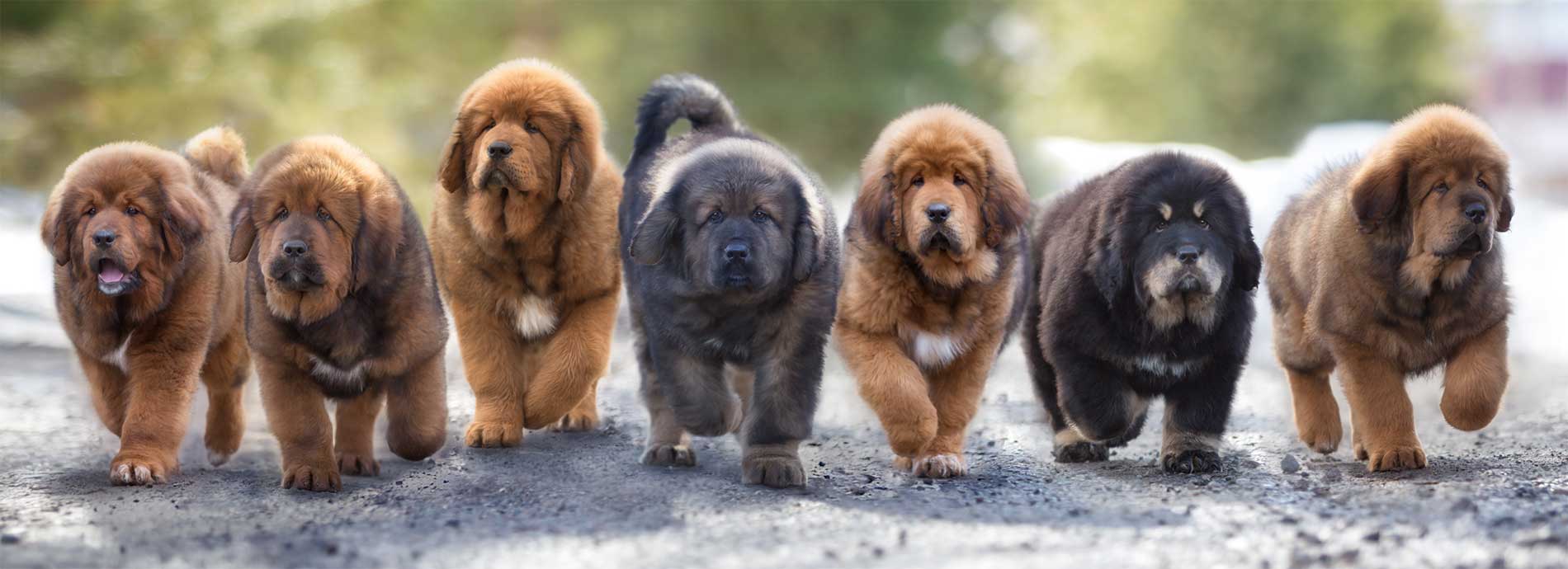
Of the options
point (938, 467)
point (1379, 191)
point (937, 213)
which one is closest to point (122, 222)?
point (937, 213)

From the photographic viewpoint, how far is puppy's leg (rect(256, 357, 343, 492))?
7.05 m

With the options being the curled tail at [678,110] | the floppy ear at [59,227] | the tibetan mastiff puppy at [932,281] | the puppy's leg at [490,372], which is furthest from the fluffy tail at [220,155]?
the tibetan mastiff puppy at [932,281]

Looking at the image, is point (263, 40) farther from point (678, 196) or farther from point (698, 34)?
point (678, 196)

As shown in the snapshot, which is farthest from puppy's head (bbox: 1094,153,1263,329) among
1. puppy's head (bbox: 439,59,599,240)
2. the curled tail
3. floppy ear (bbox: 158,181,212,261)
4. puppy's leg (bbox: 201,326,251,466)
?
puppy's leg (bbox: 201,326,251,466)

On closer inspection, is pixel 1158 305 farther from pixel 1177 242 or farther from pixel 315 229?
pixel 315 229

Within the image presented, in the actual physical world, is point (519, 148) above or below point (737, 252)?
above

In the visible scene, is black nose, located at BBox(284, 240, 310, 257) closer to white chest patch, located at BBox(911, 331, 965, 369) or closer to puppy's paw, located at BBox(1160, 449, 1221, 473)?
white chest patch, located at BBox(911, 331, 965, 369)

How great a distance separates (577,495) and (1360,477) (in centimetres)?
342

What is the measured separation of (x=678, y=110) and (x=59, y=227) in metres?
2.98

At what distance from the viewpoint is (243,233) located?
702cm

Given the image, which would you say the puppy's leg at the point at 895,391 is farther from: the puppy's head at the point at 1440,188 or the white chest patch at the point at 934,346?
the puppy's head at the point at 1440,188

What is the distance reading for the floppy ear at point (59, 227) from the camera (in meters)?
7.27

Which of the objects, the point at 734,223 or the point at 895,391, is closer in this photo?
the point at 734,223

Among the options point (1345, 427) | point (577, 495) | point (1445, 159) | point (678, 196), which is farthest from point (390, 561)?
point (1345, 427)
